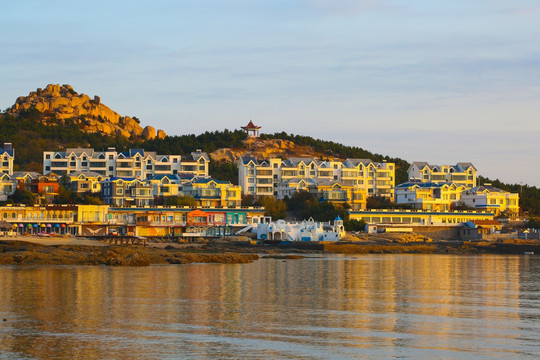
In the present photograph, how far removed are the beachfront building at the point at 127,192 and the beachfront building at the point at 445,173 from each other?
143ft

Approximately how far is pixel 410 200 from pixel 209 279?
234ft

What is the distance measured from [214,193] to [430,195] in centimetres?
2943

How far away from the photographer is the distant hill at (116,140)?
129 metres

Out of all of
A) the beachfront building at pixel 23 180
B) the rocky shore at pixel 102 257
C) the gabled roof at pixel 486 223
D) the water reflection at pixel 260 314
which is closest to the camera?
the water reflection at pixel 260 314

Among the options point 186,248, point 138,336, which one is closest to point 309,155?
point 186,248

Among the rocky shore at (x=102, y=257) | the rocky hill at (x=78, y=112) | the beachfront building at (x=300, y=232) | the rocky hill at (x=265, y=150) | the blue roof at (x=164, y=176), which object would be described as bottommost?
the rocky shore at (x=102, y=257)

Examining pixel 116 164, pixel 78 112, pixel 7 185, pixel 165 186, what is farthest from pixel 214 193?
pixel 78 112

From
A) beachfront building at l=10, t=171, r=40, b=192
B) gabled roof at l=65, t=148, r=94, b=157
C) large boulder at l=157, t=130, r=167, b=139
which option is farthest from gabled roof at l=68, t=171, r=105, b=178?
large boulder at l=157, t=130, r=167, b=139

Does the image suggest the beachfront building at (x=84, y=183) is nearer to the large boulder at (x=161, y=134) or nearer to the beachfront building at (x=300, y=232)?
the beachfront building at (x=300, y=232)

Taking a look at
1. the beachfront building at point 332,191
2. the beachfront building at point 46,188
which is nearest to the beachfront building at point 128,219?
the beachfront building at point 46,188

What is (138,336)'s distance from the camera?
2542 cm

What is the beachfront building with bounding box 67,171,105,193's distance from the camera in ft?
339

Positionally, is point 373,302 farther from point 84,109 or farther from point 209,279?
point 84,109

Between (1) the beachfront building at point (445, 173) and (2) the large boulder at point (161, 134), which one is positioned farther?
(2) the large boulder at point (161, 134)
